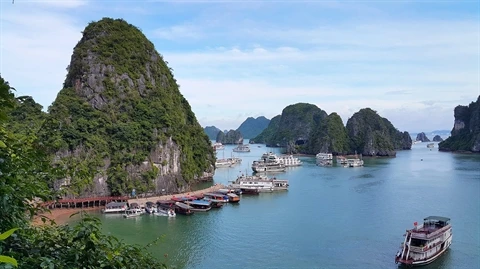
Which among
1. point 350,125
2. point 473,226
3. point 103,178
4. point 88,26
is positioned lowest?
point 473,226

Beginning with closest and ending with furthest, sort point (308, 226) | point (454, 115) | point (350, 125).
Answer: point (308, 226)
point (350, 125)
point (454, 115)

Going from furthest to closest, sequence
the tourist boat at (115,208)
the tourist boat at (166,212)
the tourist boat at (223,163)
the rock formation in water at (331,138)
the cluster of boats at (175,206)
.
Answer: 1. the rock formation in water at (331,138)
2. the tourist boat at (223,163)
3. the tourist boat at (115,208)
4. the cluster of boats at (175,206)
5. the tourist boat at (166,212)

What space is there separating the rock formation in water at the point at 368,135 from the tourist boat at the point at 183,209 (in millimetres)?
69676

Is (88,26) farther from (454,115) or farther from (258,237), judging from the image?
(454,115)

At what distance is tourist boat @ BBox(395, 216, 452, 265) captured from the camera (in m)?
19.0

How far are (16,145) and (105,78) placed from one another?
39716mm

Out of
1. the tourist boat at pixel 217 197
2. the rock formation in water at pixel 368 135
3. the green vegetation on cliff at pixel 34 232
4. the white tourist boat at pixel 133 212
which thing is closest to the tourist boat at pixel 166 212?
the white tourist boat at pixel 133 212

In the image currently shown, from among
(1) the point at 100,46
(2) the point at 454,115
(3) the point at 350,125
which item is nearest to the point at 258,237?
(1) the point at 100,46

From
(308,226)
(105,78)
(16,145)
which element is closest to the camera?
(16,145)

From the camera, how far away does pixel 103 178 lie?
111 feet

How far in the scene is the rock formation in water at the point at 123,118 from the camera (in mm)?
34562

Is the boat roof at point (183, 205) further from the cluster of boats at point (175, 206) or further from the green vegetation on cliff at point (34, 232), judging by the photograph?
the green vegetation on cliff at point (34, 232)

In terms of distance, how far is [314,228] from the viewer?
2544 cm

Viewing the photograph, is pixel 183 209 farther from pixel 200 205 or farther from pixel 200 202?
pixel 200 202
